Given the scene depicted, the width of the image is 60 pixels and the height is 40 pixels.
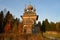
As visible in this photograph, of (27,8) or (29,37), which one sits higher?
(27,8)

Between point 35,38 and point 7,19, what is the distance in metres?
29.5

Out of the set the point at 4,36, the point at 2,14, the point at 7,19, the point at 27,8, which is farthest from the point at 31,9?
the point at 4,36

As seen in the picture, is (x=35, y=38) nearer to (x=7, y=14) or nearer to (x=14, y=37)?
(x=14, y=37)

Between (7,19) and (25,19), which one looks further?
(7,19)

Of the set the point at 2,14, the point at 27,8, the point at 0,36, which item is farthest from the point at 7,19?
the point at 0,36

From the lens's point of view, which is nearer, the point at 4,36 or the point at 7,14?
the point at 4,36

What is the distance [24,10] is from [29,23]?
9.69ft

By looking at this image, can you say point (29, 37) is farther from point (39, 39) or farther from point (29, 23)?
point (29, 23)

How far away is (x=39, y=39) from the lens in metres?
13.6

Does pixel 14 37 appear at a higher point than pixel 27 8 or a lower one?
lower

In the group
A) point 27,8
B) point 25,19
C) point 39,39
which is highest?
point 27,8

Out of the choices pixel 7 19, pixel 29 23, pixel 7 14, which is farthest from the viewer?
pixel 7 14

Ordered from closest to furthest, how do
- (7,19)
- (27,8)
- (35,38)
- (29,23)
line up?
1. (35,38)
2. (29,23)
3. (27,8)
4. (7,19)

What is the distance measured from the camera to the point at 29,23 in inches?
1161
